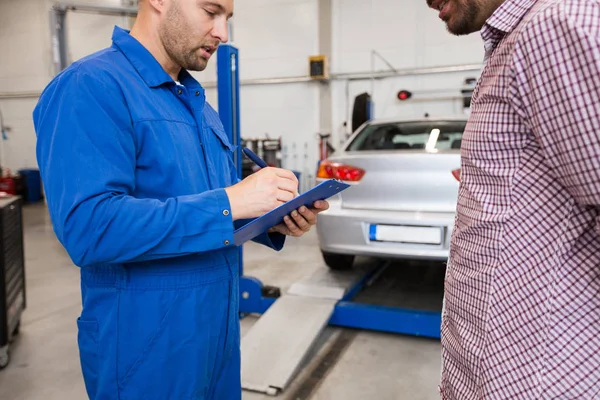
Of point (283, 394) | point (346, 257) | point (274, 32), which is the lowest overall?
point (283, 394)

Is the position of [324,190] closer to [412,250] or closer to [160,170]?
[160,170]

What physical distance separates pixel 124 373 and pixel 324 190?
63 cm

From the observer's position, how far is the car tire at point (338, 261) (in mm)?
4145

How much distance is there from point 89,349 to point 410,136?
9.92 feet

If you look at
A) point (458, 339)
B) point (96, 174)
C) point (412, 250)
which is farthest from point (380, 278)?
point (96, 174)

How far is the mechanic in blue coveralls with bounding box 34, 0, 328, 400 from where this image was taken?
933 millimetres

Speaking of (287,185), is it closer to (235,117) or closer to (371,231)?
(371,231)

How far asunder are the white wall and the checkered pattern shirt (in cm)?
773

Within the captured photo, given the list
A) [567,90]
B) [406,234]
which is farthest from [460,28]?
[406,234]

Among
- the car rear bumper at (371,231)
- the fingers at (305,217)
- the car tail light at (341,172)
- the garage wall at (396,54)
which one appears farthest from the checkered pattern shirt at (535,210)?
the garage wall at (396,54)

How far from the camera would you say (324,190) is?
1.09m

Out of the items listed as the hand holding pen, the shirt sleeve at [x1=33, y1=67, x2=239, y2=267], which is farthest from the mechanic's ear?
the hand holding pen

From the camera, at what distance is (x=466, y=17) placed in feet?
3.38

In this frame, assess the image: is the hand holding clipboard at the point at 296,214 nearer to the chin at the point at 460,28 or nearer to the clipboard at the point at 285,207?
the clipboard at the point at 285,207
